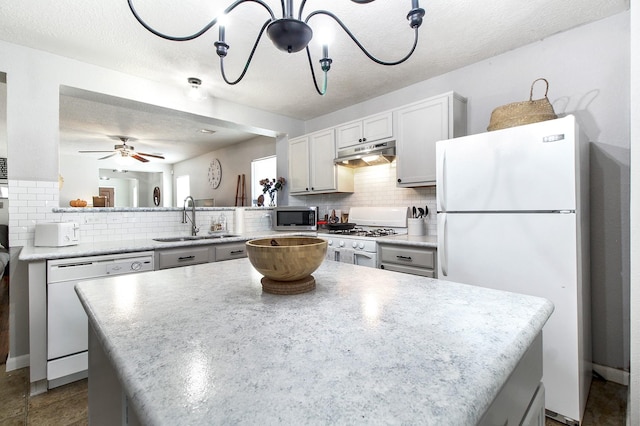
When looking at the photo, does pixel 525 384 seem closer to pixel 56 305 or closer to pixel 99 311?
pixel 99 311

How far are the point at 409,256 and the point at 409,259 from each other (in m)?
0.03

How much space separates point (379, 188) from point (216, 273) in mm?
2584

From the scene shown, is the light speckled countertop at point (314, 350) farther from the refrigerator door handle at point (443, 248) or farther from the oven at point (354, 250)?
the oven at point (354, 250)

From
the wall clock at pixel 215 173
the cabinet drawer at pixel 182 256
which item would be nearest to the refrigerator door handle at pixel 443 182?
the cabinet drawer at pixel 182 256

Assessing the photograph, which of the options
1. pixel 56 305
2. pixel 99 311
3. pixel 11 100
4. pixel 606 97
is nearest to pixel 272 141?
pixel 11 100

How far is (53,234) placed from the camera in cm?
225

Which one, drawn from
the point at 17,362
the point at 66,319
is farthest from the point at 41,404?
the point at 17,362

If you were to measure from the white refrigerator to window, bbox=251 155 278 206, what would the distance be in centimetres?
389

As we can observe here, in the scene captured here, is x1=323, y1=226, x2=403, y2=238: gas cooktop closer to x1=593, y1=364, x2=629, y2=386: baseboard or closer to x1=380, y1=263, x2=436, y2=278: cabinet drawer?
x1=380, y1=263, x2=436, y2=278: cabinet drawer

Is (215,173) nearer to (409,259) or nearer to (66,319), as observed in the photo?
(66,319)

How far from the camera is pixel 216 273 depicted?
49.5 inches

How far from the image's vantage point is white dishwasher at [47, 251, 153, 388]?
201cm

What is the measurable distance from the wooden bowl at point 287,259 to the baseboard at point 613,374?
97.1 inches

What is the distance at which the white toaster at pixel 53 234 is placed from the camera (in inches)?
88.5
